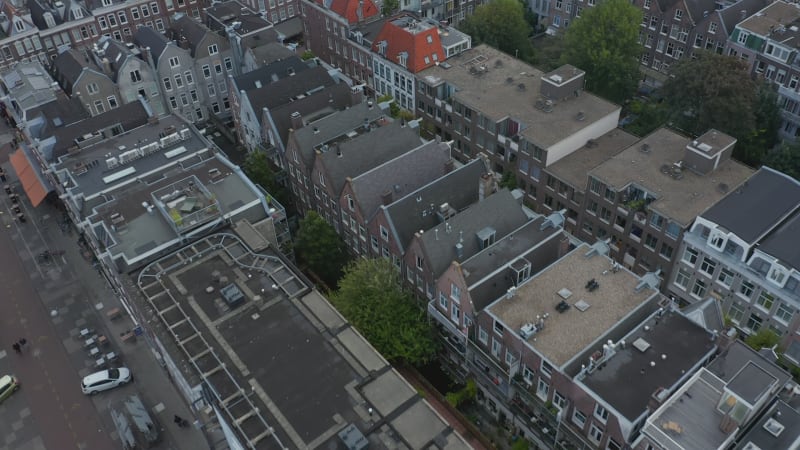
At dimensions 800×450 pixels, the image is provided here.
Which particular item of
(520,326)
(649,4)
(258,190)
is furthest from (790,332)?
(649,4)

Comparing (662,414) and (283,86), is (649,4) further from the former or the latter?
(662,414)

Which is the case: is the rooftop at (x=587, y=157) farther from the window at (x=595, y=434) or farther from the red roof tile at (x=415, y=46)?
the window at (x=595, y=434)

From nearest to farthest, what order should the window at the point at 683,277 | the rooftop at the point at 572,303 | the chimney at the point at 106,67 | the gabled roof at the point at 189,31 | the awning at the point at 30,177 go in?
the rooftop at the point at 572,303 < the window at the point at 683,277 < the awning at the point at 30,177 < the chimney at the point at 106,67 < the gabled roof at the point at 189,31

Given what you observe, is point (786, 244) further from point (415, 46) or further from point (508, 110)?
point (415, 46)

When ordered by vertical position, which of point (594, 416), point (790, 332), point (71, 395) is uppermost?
point (594, 416)

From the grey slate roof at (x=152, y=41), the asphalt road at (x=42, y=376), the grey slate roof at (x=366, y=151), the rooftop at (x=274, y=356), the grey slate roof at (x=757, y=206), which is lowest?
the asphalt road at (x=42, y=376)

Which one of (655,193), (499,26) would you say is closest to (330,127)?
(655,193)

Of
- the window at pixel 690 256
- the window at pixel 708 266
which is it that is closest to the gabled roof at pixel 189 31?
the window at pixel 690 256
